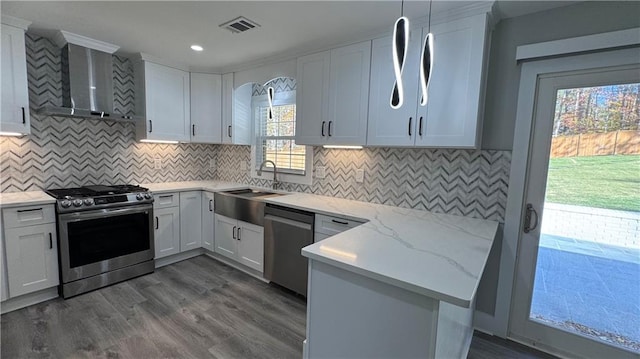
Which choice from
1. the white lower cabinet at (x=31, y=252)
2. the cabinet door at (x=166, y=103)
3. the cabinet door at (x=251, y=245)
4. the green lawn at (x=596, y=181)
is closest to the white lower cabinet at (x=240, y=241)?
the cabinet door at (x=251, y=245)

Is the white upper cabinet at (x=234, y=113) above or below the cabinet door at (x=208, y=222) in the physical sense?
above

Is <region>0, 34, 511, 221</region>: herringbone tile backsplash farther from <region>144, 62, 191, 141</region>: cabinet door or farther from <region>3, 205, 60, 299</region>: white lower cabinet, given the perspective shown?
<region>3, 205, 60, 299</region>: white lower cabinet

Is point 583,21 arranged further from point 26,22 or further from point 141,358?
point 26,22

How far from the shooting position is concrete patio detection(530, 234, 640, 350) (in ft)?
6.08

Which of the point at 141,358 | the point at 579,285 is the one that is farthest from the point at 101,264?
the point at 579,285

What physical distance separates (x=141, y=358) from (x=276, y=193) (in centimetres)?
198

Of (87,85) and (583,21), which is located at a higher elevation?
(583,21)

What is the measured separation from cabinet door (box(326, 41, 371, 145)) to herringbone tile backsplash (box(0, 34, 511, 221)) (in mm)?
340

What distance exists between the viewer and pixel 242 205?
311 centimetres

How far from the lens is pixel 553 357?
2.04m

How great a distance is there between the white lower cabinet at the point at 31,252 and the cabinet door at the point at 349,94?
264 centimetres

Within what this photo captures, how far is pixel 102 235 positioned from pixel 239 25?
2379 millimetres

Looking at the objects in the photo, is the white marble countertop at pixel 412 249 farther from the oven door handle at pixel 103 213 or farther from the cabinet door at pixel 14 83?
the cabinet door at pixel 14 83

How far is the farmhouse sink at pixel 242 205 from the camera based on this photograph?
9.73 feet
